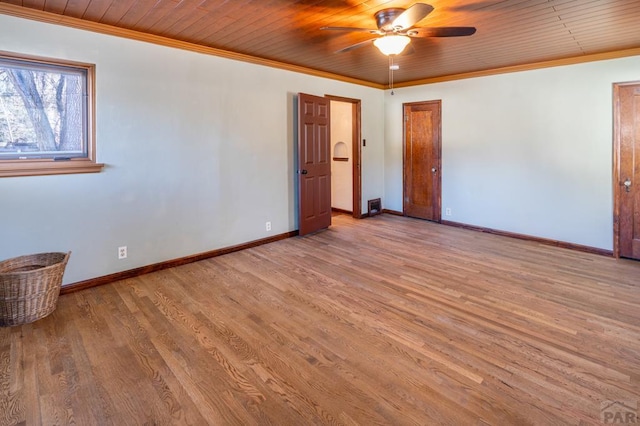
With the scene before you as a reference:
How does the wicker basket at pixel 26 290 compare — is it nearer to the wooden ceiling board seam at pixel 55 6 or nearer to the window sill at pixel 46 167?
the window sill at pixel 46 167

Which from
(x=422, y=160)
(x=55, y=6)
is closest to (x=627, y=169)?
(x=422, y=160)

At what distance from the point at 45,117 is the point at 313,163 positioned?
3334 millimetres

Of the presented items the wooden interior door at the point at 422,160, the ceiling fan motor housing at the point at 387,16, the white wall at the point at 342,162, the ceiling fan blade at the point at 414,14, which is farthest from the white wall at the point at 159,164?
the ceiling fan blade at the point at 414,14

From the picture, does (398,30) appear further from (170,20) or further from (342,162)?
(342,162)

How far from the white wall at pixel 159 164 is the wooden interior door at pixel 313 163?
0.60 ft

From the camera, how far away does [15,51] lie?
117 inches

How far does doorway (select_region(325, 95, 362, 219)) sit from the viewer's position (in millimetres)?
6516

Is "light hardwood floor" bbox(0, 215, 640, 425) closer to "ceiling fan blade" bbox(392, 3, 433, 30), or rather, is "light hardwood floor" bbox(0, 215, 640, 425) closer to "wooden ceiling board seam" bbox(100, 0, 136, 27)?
"ceiling fan blade" bbox(392, 3, 433, 30)

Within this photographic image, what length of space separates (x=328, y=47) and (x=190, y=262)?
301 centimetres

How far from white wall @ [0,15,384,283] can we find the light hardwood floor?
509 mm

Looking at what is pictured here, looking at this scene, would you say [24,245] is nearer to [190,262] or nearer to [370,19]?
[190,262]

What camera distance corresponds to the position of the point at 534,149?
5.04 metres

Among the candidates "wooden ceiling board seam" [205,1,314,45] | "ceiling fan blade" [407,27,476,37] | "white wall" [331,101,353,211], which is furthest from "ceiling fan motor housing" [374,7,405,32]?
"white wall" [331,101,353,211]

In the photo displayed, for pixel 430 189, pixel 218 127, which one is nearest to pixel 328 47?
pixel 218 127
